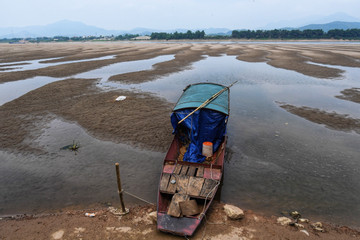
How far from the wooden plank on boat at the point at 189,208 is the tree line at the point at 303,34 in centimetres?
14090

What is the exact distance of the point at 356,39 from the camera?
113 metres

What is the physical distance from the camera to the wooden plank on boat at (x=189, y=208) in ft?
28.6

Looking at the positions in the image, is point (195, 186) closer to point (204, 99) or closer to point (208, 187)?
point (208, 187)

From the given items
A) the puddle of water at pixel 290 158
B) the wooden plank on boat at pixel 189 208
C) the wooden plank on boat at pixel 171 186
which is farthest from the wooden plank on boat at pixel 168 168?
the puddle of water at pixel 290 158

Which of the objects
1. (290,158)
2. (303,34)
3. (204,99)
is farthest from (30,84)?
(303,34)

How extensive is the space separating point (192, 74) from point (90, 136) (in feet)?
78.2

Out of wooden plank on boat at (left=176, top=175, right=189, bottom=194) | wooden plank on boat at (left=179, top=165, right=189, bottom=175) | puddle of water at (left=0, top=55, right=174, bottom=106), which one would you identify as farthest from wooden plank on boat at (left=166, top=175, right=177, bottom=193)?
puddle of water at (left=0, top=55, right=174, bottom=106)

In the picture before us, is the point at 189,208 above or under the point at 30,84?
under

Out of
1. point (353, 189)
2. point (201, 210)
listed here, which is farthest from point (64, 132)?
point (353, 189)

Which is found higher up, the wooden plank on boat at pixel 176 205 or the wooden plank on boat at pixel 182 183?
the wooden plank on boat at pixel 182 183

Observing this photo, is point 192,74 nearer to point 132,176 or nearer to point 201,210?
point 132,176

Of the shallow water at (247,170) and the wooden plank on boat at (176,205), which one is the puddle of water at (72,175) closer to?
the shallow water at (247,170)

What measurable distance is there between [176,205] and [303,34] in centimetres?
14575

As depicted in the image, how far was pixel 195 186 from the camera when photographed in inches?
394
